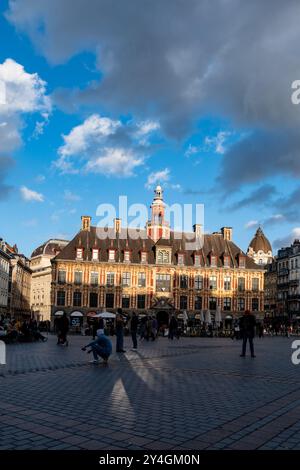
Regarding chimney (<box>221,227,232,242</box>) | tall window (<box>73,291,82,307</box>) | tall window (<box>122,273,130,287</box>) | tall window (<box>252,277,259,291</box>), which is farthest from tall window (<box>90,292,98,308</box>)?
tall window (<box>252,277,259,291</box>)

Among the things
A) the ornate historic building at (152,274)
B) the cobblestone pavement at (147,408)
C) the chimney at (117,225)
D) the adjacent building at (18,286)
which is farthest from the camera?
the adjacent building at (18,286)

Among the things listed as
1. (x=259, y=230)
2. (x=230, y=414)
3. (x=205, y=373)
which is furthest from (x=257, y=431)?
(x=259, y=230)

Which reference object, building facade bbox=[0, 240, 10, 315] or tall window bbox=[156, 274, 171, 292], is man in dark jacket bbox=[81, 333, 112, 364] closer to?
tall window bbox=[156, 274, 171, 292]

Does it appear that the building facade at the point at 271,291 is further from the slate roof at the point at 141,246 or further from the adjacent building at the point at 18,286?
the adjacent building at the point at 18,286

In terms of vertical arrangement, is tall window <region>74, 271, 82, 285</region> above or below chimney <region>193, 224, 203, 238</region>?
below

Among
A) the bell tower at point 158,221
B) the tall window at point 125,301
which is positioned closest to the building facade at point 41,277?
the bell tower at point 158,221

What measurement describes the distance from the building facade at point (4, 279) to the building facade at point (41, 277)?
70.9ft

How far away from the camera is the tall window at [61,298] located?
207ft

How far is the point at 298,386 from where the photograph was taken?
11.2m

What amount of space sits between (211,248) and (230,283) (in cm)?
577

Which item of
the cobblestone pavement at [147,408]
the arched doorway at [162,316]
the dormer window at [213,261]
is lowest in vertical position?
the arched doorway at [162,316]

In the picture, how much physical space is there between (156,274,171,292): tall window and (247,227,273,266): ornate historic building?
63230mm

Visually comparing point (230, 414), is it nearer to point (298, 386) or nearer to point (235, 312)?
point (298, 386)

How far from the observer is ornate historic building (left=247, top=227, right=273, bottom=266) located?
5022 inches
